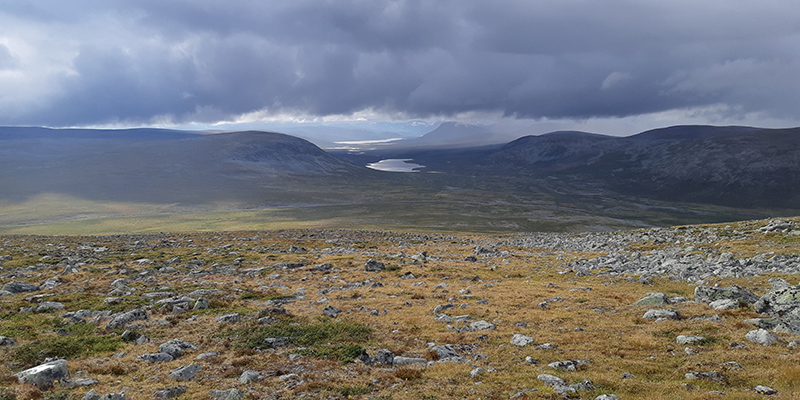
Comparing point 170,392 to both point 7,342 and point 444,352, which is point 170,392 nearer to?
point 444,352

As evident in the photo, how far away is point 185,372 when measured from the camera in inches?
619

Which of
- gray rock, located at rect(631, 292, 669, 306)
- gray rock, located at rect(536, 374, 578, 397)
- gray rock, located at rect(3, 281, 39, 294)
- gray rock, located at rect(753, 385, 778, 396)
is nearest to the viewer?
gray rock, located at rect(753, 385, 778, 396)

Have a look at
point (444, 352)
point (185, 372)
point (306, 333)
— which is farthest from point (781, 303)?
point (185, 372)

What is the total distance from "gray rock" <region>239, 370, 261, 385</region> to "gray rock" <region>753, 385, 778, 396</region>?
16.3 metres

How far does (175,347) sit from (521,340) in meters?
16.3

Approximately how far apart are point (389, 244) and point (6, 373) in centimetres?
6123

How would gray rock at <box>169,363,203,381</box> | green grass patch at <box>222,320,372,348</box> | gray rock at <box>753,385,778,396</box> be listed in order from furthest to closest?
green grass patch at <box>222,320,372,348</box> < gray rock at <box>169,363,203,381</box> < gray rock at <box>753,385,778,396</box>

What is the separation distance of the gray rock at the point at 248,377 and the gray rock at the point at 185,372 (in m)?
2.16

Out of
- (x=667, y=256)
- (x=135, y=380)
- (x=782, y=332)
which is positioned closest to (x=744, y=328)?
(x=782, y=332)

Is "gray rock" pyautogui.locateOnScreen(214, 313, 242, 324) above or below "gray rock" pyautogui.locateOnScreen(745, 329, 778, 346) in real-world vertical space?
below

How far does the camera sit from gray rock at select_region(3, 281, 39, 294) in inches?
1240

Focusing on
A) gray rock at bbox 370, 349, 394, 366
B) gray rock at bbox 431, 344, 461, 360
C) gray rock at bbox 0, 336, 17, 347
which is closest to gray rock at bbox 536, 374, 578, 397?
gray rock at bbox 431, 344, 461, 360

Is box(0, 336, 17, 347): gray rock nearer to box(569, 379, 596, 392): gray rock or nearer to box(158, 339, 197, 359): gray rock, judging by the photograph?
box(158, 339, 197, 359): gray rock

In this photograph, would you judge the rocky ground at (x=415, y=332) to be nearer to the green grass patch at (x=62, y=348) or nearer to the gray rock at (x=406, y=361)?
the green grass patch at (x=62, y=348)
